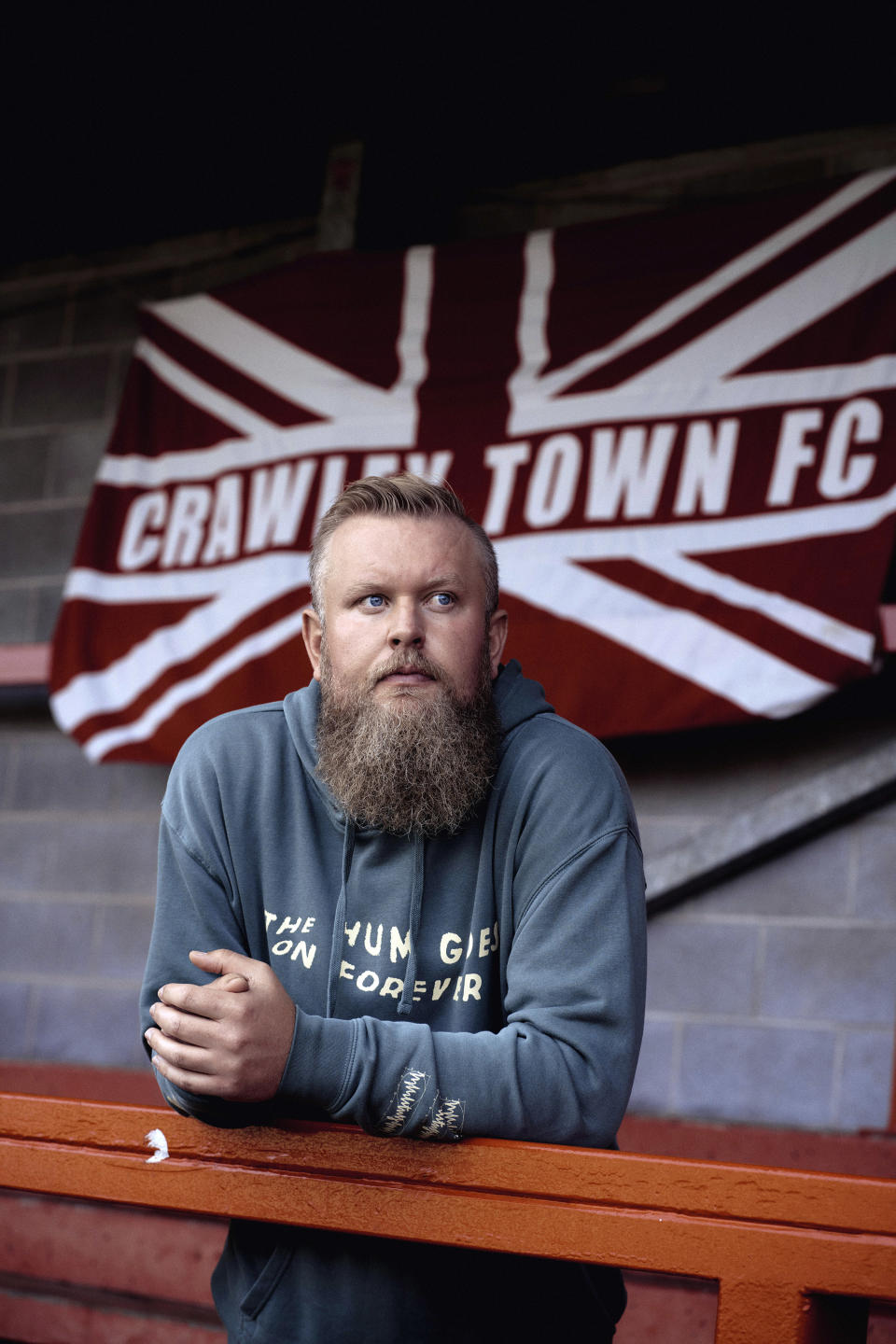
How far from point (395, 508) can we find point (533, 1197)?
0.73 meters

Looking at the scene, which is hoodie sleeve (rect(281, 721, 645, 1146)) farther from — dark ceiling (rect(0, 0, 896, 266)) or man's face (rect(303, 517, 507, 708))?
dark ceiling (rect(0, 0, 896, 266))

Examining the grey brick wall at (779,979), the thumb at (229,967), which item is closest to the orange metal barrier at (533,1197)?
the thumb at (229,967)

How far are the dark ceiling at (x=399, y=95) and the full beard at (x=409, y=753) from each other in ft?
7.61

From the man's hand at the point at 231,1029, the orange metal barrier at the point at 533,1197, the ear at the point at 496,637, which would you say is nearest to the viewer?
the orange metal barrier at the point at 533,1197

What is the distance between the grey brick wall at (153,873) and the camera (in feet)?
8.68

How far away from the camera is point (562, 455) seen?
112 inches

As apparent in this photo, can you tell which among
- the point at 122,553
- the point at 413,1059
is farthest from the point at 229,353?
the point at 413,1059

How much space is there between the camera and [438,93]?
3.19 metres

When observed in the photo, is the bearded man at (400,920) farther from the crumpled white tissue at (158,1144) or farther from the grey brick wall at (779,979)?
the grey brick wall at (779,979)

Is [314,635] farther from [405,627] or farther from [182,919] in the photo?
[182,919]

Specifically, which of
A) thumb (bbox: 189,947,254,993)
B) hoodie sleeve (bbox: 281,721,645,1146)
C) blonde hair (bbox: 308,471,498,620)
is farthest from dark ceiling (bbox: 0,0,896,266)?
thumb (bbox: 189,947,254,993)

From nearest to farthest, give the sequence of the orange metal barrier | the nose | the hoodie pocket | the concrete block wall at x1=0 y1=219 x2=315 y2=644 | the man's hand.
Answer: the orange metal barrier < the man's hand < the hoodie pocket < the nose < the concrete block wall at x1=0 y1=219 x2=315 y2=644

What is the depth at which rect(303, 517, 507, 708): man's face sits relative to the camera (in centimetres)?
130

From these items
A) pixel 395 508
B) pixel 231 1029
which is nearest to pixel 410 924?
pixel 231 1029
